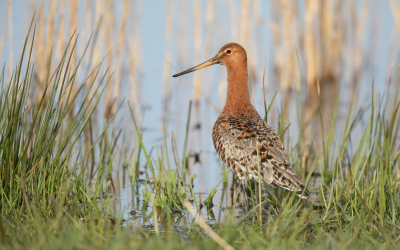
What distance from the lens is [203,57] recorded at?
29.8 feet

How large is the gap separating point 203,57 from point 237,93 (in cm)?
394

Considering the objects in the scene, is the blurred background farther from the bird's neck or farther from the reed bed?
the bird's neck

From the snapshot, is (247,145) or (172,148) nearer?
(247,145)

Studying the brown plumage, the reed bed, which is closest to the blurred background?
the reed bed

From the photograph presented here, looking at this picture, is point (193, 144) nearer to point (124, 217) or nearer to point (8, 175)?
point (124, 217)

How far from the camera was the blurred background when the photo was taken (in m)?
7.10

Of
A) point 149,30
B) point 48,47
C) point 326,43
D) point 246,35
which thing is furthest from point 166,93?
point 149,30

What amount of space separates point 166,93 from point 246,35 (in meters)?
1.98

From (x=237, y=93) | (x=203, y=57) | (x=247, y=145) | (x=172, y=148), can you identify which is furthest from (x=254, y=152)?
(x=203, y=57)

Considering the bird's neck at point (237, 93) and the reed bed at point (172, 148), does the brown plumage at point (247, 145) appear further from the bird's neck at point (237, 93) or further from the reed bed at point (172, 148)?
the reed bed at point (172, 148)

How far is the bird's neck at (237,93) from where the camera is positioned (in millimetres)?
5157

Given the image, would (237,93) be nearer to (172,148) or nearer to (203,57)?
(172,148)

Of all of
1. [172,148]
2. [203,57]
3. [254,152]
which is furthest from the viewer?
[203,57]

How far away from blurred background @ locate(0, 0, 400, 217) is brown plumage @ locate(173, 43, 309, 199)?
898 mm
